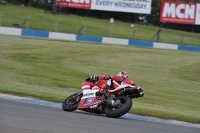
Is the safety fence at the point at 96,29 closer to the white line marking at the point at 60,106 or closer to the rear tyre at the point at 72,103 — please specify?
the white line marking at the point at 60,106

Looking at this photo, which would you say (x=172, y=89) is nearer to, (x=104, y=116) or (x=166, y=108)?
(x=166, y=108)

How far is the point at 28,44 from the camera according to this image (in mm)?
32281

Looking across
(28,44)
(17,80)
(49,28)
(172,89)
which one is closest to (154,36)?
(49,28)

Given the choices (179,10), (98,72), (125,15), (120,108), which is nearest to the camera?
(120,108)

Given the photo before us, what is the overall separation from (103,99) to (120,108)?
0.64 metres

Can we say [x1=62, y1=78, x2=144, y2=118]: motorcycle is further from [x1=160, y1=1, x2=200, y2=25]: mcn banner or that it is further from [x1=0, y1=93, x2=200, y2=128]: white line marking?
[x1=160, y1=1, x2=200, y2=25]: mcn banner

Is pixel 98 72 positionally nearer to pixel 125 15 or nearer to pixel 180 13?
pixel 180 13

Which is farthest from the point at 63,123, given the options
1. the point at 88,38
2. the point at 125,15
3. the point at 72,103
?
the point at 125,15

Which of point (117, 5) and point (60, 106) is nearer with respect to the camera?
point (60, 106)

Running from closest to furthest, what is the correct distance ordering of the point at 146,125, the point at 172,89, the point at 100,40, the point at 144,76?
the point at 146,125 → the point at 172,89 → the point at 144,76 → the point at 100,40

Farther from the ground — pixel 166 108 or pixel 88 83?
pixel 88 83

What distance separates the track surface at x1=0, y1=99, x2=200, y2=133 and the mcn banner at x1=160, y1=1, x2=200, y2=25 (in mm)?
44653

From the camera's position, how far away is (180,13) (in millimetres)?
56344

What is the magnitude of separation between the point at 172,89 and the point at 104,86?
996cm
